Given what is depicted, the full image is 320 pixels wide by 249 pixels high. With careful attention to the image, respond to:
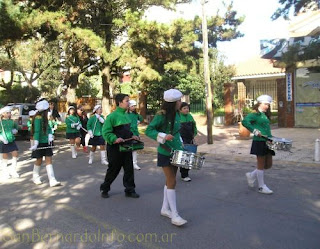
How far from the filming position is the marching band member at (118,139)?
6012mm

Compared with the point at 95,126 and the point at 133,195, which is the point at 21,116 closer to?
the point at 95,126

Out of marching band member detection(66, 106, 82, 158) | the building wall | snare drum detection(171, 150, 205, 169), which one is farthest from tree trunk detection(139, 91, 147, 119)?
snare drum detection(171, 150, 205, 169)

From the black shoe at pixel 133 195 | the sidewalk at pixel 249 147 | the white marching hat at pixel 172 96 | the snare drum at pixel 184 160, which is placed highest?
the white marching hat at pixel 172 96

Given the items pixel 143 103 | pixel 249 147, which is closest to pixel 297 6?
pixel 249 147

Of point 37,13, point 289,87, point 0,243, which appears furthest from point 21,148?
point 289,87

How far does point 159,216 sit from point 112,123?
1784 mm

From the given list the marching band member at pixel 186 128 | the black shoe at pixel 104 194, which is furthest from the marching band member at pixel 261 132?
the black shoe at pixel 104 194

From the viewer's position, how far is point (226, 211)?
5422 mm

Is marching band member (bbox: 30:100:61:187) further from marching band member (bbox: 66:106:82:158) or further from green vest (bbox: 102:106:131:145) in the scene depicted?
marching band member (bbox: 66:106:82:158)

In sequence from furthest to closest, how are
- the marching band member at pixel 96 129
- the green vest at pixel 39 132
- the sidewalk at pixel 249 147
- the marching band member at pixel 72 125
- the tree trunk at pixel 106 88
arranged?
1. the tree trunk at pixel 106 88
2. the marching band member at pixel 72 125
3. the marching band member at pixel 96 129
4. the sidewalk at pixel 249 147
5. the green vest at pixel 39 132

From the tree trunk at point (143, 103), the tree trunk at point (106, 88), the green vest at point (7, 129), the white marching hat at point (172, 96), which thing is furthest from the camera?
the tree trunk at point (143, 103)

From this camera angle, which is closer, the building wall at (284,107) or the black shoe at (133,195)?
the black shoe at (133,195)

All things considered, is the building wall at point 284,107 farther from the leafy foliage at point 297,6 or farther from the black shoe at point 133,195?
the black shoe at point 133,195

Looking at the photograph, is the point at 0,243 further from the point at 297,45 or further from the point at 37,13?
the point at 37,13
